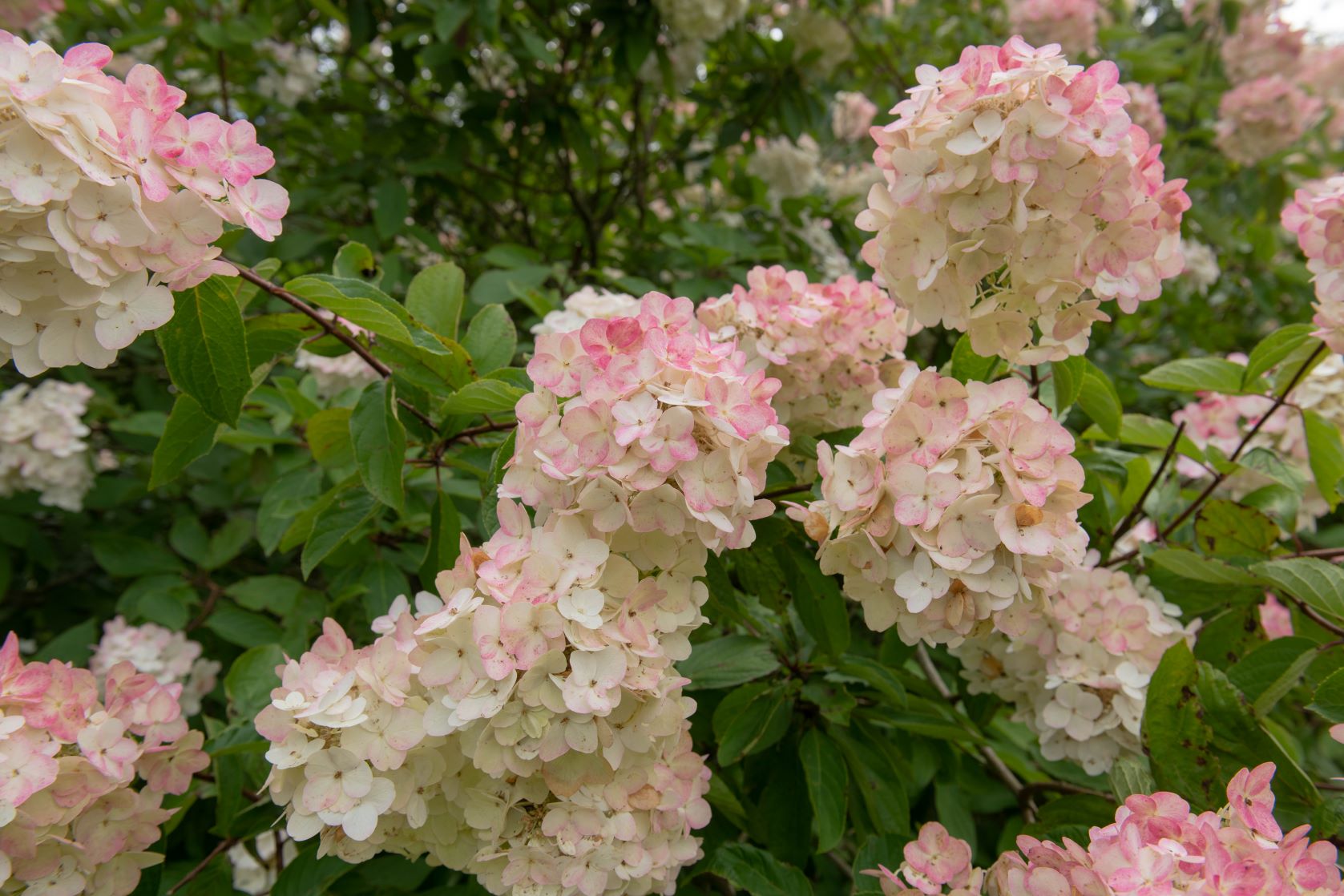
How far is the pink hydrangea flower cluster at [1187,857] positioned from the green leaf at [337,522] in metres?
0.94

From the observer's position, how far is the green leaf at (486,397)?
110 centimetres

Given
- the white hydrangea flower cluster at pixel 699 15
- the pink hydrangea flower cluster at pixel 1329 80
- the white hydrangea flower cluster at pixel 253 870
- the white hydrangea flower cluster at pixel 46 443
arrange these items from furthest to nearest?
the pink hydrangea flower cluster at pixel 1329 80 < the white hydrangea flower cluster at pixel 699 15 < the white hydrangea flower cluster at pixel 46 443 < the white hydrangea flower cluster at pixel 253 870

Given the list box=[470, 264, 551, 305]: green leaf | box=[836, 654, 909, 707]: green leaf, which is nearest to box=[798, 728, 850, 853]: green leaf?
box=[836, 654, 909, 707]: green leaf

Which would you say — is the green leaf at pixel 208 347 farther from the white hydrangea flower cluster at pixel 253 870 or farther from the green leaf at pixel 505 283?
the white hydrangea flower cluster at pixel 253 870

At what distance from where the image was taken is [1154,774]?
1249mm

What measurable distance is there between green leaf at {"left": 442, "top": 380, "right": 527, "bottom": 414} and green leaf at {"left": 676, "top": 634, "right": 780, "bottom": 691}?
0.47 metres

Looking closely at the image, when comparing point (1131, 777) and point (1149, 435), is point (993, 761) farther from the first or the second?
point (1149, 435)

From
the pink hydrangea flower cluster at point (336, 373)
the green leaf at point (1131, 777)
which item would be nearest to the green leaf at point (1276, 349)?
the green leaf at point (1131, 777)

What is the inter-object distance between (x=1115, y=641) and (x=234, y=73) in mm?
3481

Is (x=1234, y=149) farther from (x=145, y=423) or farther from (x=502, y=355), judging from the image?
(x=145, y=423)

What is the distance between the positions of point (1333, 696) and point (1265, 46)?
144 inches

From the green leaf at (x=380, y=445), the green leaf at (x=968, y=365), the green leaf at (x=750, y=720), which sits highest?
the green leaf at (x=968, y=365)

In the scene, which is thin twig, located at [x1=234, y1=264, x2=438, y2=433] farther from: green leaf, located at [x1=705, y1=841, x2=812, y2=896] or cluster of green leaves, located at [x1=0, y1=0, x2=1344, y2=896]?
green leaf, located at [x1=705, y1=841, x2=812, y2=896]

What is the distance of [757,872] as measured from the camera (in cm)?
119
